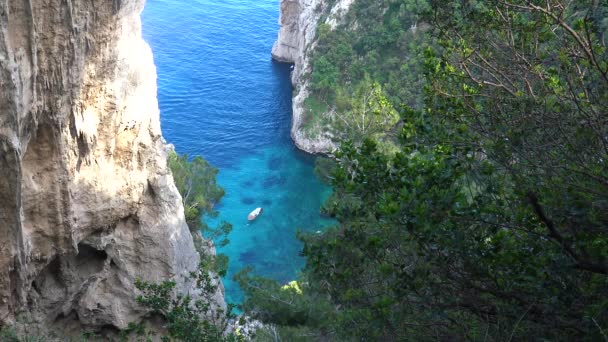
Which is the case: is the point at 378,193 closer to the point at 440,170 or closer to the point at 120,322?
the point at 440,170

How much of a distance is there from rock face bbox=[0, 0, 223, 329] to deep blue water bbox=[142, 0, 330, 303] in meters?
11.8

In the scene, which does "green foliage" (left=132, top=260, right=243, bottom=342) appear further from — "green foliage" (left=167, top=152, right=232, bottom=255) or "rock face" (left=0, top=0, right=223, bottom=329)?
"green foliage" (left=167, top=152, right=232, bottom=255)

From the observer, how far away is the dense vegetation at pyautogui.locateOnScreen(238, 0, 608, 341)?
5.95 meters

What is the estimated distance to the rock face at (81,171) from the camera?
898cm

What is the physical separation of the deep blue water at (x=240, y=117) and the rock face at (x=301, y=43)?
0.82 metres

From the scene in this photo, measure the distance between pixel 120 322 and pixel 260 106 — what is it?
26.5 m

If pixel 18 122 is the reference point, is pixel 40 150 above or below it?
below

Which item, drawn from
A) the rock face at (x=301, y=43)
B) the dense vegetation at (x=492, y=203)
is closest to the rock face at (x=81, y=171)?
the dense vegetation at (x=492, y=203)

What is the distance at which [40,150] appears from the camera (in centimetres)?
1012

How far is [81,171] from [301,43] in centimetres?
2939

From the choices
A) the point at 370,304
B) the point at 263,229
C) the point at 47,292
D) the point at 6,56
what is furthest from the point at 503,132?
the point at 263,229

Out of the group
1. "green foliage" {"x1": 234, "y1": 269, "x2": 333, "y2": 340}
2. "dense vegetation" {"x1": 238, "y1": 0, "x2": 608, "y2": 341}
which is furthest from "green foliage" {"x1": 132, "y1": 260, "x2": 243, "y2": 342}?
"dense vegetation" {"x1": 238, "y1": 0, "x2": 608, "y2": 341}

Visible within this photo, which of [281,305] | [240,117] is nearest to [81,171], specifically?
[281,305]

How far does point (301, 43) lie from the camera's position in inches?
1549
